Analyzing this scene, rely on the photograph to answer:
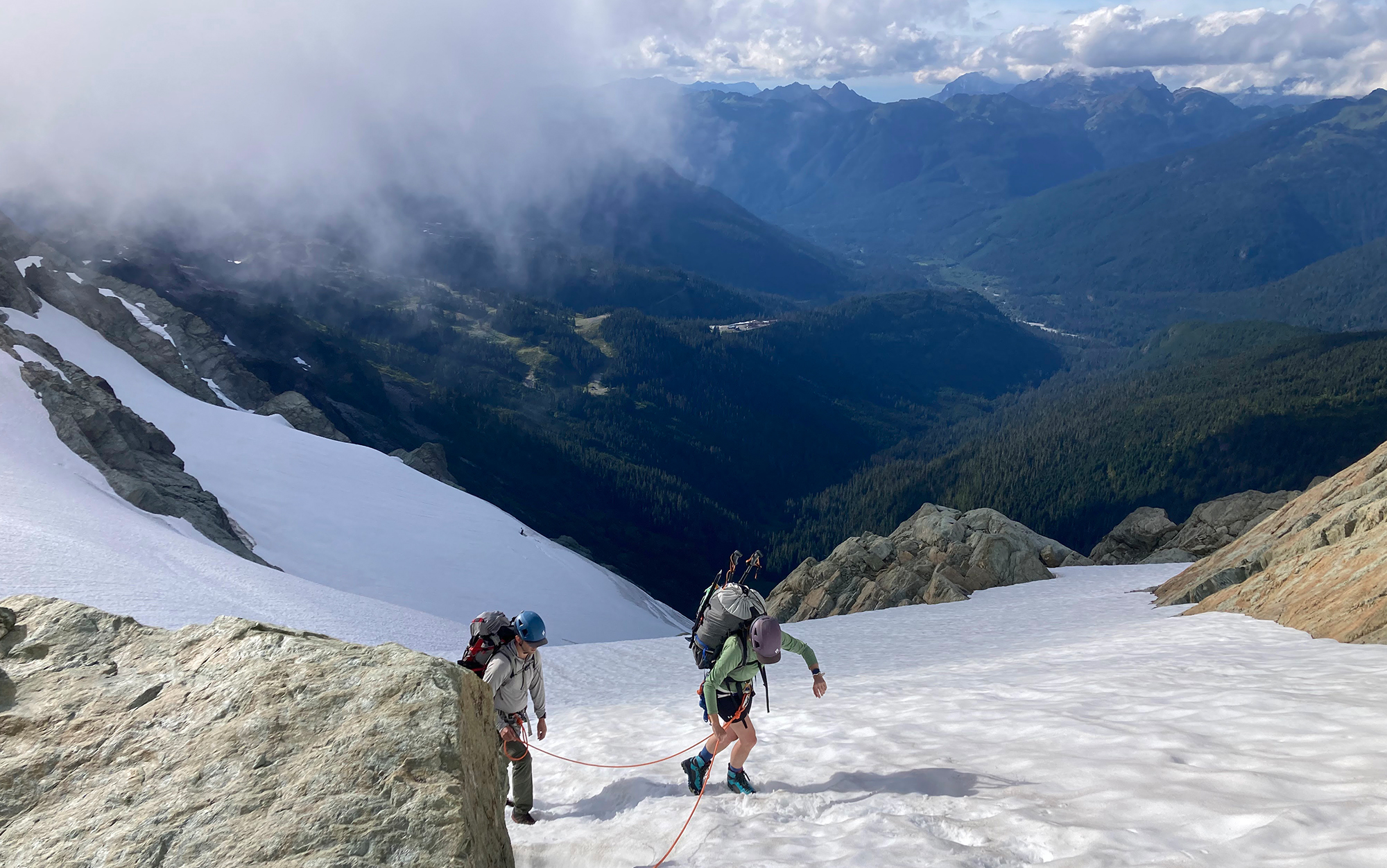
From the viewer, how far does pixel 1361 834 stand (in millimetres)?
7156

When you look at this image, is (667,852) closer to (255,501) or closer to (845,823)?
(845,823)

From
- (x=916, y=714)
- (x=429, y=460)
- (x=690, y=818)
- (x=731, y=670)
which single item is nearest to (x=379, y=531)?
(x=916, y=714)

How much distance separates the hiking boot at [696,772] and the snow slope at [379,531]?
23596 millimetres

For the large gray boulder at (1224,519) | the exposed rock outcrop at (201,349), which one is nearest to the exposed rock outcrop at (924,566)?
the large gray boulder at (1224,519)

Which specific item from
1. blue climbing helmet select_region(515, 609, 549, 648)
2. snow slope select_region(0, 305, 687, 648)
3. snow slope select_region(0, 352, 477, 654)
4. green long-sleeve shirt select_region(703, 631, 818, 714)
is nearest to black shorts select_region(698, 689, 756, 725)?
green long-sleeve shirt select_region(703, 631, 818, 714)

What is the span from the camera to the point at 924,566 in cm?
4881

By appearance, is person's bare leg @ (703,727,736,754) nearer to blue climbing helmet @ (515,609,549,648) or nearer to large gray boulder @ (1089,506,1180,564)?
blue climbing helmet @ (515,609,549,648)

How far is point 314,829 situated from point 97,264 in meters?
179

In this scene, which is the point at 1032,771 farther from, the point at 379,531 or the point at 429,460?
the point at 429,460

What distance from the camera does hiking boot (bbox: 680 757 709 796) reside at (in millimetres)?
11164

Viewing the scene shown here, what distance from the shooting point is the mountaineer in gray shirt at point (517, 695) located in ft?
35.9

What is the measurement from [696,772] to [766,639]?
8.36ft

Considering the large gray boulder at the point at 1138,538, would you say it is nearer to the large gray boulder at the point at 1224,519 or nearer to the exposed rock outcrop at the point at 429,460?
the large gray boulder at the point at 1224,519

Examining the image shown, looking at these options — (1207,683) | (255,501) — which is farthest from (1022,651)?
(255,501)
